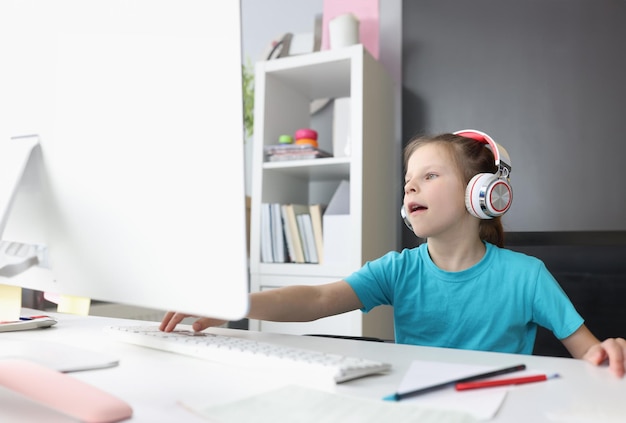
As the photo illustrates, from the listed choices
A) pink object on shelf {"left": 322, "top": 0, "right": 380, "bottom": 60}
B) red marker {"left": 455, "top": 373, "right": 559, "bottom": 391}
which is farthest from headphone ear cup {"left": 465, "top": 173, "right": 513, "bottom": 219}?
pink object on shelf {"left": 322, "top": 0, "right": 380, "bottom": 60}

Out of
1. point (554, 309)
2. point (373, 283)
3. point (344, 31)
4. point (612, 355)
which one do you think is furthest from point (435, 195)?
point (344, 31)

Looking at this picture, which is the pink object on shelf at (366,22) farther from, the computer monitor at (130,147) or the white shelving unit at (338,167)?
the computer monitor at (130,147)

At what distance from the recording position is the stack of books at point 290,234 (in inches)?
86.6

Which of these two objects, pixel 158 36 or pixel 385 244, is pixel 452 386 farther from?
pixel 385 244

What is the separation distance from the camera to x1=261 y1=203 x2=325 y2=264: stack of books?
220 centimetres

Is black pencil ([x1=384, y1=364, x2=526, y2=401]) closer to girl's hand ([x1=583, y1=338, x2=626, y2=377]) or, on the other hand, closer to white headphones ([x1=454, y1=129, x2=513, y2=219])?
girl's hand ([x1=583, y1=338, x2=626, y2=377])

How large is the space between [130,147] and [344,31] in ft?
6.03

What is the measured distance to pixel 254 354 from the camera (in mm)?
673

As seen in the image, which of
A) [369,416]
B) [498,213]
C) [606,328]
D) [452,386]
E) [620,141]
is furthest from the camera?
[620,141]

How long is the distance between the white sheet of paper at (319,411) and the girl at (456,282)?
462 millimetres

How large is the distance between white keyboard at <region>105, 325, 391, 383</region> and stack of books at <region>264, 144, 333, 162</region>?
1390mm

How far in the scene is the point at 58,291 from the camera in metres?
0.63

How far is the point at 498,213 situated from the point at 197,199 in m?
0.78

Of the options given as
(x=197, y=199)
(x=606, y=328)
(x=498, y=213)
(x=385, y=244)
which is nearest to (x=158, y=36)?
(x=197, y=199)
